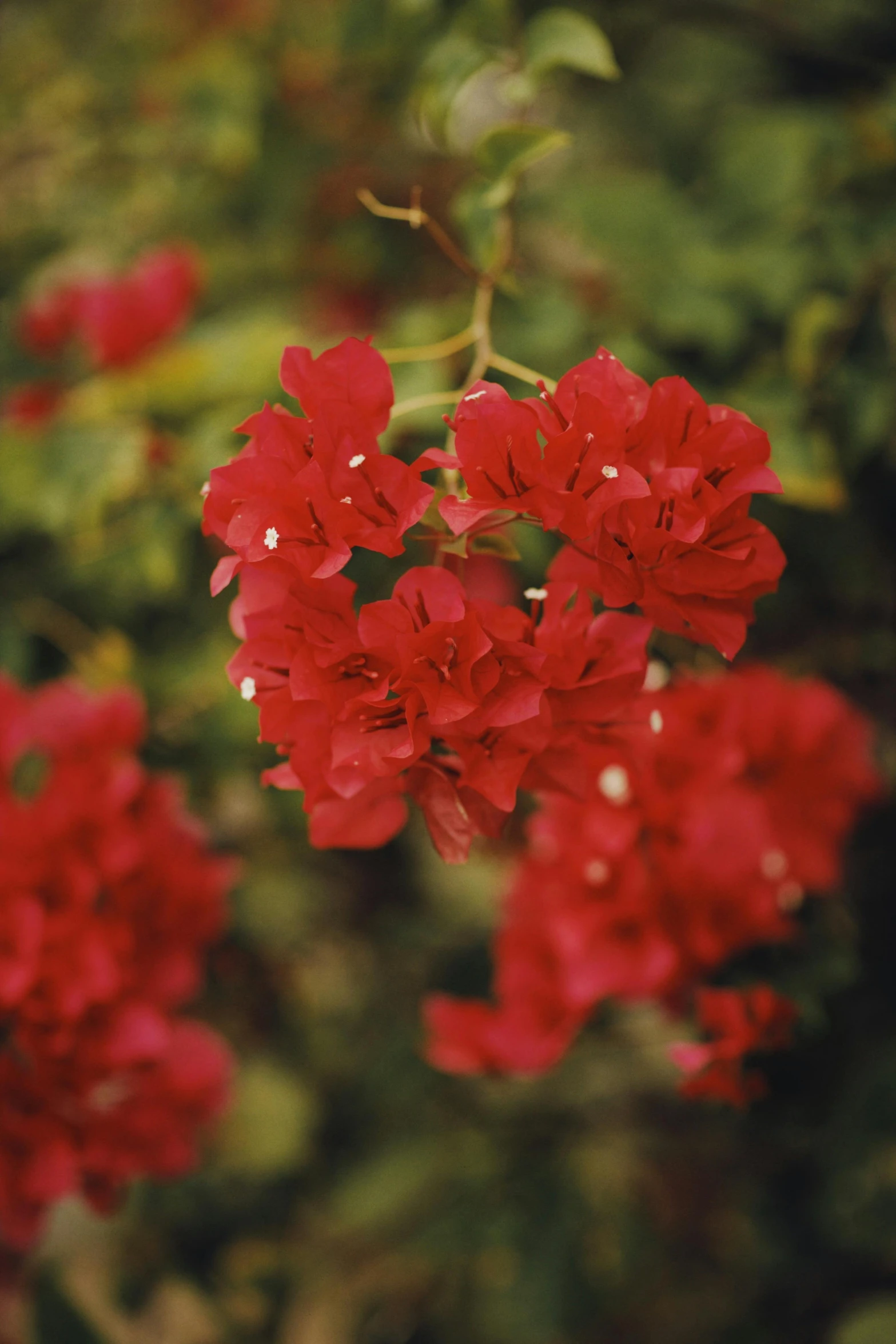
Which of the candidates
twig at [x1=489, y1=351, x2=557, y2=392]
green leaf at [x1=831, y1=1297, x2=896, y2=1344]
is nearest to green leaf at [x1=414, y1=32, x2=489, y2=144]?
twig at [x1=489, y1=351, x2=557, y2=392]

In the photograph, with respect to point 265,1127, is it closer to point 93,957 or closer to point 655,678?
point 93,957

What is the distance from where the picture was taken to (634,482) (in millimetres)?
386

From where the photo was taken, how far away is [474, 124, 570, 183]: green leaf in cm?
56

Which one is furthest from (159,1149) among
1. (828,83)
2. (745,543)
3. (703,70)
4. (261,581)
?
(703,70)

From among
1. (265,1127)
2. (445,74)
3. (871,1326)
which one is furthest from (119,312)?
(871,1326)

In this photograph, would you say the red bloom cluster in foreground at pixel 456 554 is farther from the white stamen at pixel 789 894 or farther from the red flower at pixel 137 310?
the red flower at pixel 137 310

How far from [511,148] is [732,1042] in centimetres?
54

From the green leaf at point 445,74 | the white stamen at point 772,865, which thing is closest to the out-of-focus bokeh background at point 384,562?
the green leaf at point 445,74

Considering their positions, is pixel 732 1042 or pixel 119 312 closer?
pixel 732 1042

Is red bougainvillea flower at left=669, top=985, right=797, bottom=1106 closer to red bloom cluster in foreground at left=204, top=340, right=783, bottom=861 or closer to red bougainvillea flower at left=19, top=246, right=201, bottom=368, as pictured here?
red bloom cluster in foreground at left=204, top=340, right=783, bottom=861

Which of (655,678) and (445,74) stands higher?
(445,74)

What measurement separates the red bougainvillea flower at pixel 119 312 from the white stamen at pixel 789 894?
827 millimetres

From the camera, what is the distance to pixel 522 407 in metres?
0.40

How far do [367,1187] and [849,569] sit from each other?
35.4 inches
